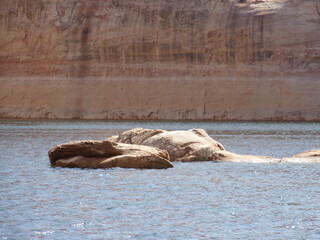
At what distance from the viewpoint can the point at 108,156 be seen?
74.1 ft

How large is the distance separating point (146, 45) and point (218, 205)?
57.4m

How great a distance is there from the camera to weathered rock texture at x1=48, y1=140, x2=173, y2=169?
22.2 m

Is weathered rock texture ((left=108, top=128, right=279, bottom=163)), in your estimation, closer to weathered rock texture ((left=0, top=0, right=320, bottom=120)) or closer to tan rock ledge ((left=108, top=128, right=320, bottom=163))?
tan rock ledge ((left=108, top=128, right=320, bottom=163))

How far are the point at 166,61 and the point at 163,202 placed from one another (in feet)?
184

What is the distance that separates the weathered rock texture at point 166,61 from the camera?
229 feet

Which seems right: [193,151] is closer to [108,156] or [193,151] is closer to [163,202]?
[108,156]

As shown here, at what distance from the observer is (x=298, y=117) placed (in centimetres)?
6806

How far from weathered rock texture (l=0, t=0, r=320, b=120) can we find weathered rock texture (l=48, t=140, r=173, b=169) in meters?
46.3

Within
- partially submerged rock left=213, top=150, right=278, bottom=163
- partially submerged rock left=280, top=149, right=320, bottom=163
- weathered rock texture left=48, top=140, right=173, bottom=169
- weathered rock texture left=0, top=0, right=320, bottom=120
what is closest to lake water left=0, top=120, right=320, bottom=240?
weathered rock texture left=48, top=140, right=173, bottom=169

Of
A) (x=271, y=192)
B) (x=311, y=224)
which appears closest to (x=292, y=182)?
(x=271, y=192)

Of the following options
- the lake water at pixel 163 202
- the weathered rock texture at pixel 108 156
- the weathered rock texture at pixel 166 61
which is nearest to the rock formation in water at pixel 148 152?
the weathered rock texture at pixel 108 156

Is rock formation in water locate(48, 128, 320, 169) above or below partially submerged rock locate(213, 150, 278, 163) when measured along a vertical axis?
above

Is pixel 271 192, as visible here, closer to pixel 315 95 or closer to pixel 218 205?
pixel 218 205

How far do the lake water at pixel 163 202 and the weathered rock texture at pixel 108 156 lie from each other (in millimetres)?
546
